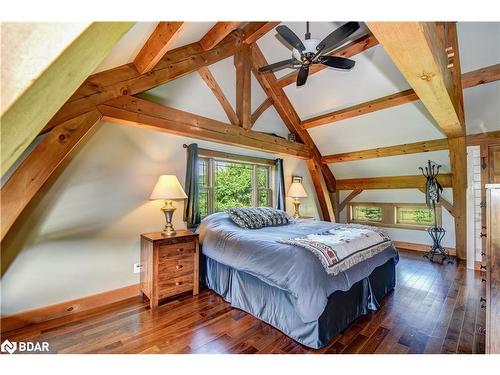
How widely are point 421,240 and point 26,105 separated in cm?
620

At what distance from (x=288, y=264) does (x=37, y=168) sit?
2.32 meters

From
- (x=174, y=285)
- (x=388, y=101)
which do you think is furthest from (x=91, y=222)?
(x=388, y=101)

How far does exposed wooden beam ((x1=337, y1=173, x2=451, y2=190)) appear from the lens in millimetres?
4406

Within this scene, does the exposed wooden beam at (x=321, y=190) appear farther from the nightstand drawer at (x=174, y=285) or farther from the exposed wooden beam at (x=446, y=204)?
the nightstand drawer at (x=174, y=285)

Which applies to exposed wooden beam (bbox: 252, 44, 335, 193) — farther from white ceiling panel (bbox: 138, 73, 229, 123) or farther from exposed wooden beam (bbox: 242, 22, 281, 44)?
white ceiling panel (bbox: 138, 73, 229, 123)

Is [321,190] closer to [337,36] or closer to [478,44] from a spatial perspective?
[478,44]

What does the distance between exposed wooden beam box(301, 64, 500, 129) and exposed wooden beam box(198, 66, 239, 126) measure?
1.78 meters

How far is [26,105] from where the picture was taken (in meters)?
0.58

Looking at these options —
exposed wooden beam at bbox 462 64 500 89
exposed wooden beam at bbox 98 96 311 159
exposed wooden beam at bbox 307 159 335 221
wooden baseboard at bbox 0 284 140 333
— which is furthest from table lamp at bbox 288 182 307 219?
wooden baseboard at bbox 0 284 140 333

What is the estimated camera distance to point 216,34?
2871 millimetres

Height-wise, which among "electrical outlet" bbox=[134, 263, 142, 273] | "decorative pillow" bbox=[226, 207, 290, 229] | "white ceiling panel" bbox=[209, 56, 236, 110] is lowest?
"electrical outlet" bbox=[134, 263, 142, 273]

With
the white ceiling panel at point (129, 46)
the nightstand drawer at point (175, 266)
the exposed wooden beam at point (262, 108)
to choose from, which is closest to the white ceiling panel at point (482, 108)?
the exposed wooden beam at point (262, 108)

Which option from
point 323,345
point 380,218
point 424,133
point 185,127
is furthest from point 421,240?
point 185,127
